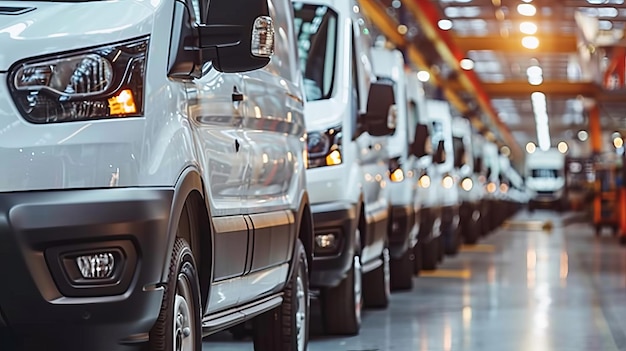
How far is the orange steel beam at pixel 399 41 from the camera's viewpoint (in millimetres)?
18484

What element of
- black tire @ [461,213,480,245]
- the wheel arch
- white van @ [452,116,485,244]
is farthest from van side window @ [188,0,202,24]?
black tire @ [461,213,480,245]

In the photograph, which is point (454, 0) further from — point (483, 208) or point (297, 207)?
point (297, 207)

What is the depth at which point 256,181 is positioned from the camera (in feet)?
20.4

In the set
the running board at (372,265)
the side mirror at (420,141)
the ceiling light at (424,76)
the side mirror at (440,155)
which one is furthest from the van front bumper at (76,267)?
the ceiling light at (424,76)

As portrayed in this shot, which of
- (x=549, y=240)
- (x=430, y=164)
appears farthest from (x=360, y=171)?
(x=549, y=240)

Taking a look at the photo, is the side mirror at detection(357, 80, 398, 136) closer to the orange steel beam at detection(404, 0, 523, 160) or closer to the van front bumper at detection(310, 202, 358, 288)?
the van front bumper at detection(310, 202, 358, 288)

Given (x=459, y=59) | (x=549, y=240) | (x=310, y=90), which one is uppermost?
(x=459, y=59)

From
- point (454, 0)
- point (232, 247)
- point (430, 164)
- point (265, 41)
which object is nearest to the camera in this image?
point (265, 41)

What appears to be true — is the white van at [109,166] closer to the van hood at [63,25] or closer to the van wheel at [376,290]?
the van hood at [63,25]

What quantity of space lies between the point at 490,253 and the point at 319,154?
42.9 feet

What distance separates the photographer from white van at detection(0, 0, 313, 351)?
4238 millimetres

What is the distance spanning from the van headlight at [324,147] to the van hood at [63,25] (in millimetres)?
4735

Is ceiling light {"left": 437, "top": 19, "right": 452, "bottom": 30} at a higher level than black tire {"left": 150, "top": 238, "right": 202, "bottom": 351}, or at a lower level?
higher

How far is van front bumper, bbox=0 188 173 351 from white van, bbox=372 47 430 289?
7.80 meters
